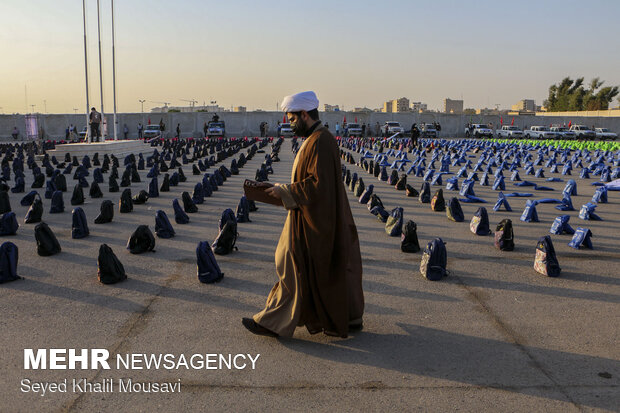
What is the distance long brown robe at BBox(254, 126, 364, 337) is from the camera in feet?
12.3

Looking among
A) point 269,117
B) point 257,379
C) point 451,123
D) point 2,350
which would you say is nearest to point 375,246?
point 257,379

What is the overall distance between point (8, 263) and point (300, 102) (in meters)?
4.07

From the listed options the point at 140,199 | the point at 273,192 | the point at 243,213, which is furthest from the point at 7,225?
the point at 273,192

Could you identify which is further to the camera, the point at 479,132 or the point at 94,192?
the point at 479,132

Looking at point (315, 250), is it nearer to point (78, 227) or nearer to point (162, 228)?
point (162, 228)

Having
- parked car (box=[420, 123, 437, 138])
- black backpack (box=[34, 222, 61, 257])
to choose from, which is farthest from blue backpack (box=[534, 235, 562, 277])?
parked car (box=[420, 123, 437, 138])

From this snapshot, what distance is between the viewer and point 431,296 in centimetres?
525

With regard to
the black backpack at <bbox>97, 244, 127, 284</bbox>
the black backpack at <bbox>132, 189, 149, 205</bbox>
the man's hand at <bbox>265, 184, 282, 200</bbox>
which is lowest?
the black backpack at <bbox>97, 244, 127, 284</bbox>

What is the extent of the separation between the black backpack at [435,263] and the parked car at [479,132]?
48.2 m

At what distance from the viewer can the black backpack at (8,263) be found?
5.59 meters

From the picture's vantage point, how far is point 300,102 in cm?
386

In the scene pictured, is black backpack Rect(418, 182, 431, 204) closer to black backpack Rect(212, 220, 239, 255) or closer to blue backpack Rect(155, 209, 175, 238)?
black backpack Rect(212, 220, 239, 255)

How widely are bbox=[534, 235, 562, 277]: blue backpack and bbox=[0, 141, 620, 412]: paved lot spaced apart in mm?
147

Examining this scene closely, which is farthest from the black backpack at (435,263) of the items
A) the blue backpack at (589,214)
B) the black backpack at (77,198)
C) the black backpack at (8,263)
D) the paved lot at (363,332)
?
the black backpack at (77,198)
